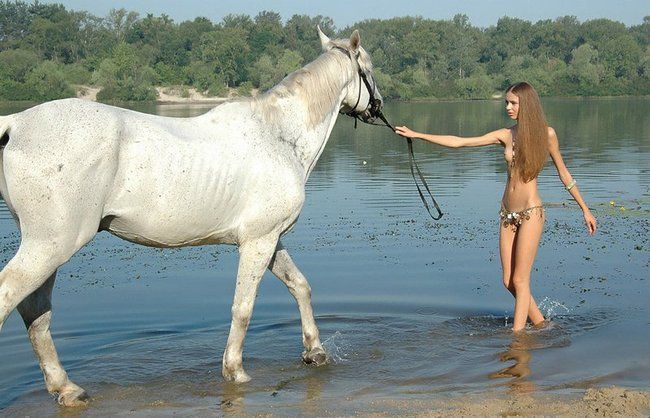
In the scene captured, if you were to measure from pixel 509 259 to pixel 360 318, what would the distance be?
1481 millimetres

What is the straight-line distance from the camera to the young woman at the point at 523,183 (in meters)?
7.37

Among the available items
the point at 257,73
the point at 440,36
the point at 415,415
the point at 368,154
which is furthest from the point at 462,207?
the point at 440,36

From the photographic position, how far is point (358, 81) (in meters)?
7.19

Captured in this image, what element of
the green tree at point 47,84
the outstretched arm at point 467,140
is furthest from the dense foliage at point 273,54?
the outstretched arm at point 467,140

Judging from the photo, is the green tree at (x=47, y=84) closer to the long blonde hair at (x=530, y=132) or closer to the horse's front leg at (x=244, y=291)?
the long blonde hair at (x=530, y=132)

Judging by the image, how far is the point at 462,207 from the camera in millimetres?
15008

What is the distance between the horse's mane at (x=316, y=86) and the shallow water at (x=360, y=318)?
195 centimetres

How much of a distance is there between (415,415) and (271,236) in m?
1.63

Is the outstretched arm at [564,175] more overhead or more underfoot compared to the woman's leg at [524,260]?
more overhead

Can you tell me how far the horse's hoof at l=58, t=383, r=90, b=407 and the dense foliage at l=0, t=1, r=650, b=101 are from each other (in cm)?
7185

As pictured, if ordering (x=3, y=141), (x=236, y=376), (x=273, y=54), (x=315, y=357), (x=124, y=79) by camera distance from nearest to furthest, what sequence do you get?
1. (x=3, y=141)
2. (x=236, y=376)
3. (x=315, y=357)
4. (x=124, y=79)
5. (x=273, y=54)

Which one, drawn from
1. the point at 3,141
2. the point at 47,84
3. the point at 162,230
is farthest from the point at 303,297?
the point at 47,84

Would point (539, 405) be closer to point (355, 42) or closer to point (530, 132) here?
point (530, 132)

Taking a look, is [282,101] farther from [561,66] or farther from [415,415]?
[561,66]
